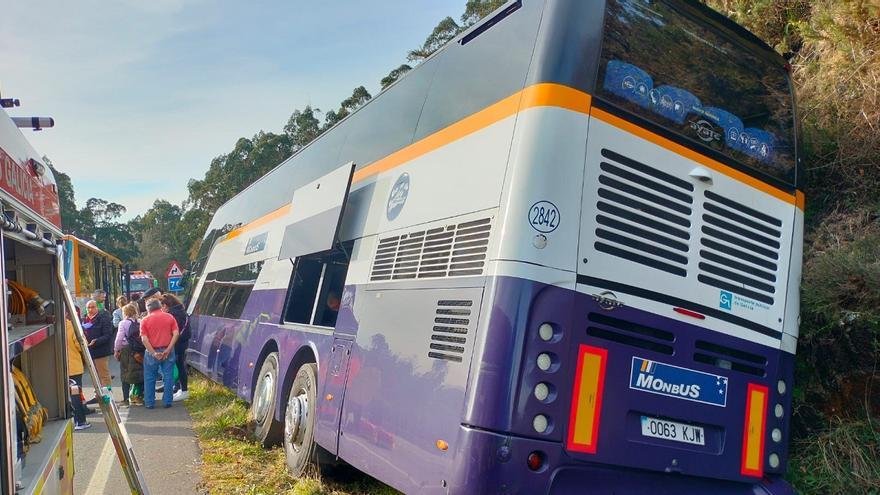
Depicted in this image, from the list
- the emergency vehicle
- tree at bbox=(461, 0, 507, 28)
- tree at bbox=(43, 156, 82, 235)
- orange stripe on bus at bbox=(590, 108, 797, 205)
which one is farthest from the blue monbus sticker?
tree at bbox=(43, 156, 82, 235)

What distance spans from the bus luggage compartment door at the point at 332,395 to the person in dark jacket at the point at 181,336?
669cm

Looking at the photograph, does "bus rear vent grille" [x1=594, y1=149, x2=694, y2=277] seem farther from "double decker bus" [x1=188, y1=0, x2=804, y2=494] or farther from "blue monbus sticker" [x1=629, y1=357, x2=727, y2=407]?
"blue monbus sticker" [x1=629, y1=357, x2=727, y2=407]

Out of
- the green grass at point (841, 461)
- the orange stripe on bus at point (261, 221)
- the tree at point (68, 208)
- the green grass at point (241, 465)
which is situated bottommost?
the green grass at point (241, 465)

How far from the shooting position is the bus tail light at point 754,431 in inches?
182

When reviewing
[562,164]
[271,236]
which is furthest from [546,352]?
[271,236]

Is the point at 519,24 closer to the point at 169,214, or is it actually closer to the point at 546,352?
the point at 546,352

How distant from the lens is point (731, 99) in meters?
5.03

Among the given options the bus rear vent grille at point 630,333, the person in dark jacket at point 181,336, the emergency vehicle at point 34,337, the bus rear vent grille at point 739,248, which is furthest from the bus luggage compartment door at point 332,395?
the person in dark jacket at point 181,336

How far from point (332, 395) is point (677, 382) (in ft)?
9.02

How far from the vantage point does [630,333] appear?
4.23 m

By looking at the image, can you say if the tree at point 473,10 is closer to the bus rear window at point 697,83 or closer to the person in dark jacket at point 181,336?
the person in dark jacket at point 181,336

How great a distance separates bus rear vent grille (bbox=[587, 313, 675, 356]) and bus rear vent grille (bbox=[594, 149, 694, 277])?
39cm

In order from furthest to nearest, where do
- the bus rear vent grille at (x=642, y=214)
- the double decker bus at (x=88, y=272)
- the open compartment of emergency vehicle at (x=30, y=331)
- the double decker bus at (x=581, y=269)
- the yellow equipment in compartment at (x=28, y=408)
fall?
the double decker bus at (x=88, y=272) < the bus rear vent grille at (x=642, y=214) < the double decker bus at (x=581, y=269) < the yellow equipment in compartment at (x=28, y=408) < the open compartment of emergency vehicle at (x=30, y=331)

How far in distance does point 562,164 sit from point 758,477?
2516 millimetres
